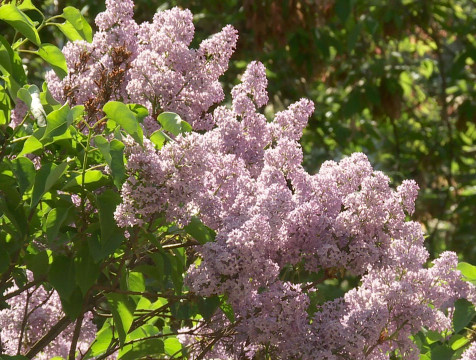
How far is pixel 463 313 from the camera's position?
8.19 ft

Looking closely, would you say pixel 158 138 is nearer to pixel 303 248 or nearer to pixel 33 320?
pixel 303 248

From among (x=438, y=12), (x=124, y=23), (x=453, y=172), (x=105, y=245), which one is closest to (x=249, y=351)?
(x=105, y=245)

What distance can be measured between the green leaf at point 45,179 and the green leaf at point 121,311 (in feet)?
1.25

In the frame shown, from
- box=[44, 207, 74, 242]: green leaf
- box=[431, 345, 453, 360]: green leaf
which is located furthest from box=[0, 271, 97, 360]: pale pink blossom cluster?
box=[431, 345, 453, 360]: green leaf

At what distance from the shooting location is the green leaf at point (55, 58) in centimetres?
221

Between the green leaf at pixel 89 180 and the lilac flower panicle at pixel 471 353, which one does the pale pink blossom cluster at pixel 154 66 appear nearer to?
the green leaf at pixel 89 180

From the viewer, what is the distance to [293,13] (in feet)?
22.3

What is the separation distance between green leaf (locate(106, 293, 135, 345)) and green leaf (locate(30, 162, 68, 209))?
380mm

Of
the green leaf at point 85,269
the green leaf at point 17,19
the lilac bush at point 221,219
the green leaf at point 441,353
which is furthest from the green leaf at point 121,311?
the green leaf at point 441,353

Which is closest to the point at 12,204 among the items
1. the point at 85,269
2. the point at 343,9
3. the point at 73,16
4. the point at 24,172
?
the point at 24,172

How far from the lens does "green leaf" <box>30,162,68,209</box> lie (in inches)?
70.0

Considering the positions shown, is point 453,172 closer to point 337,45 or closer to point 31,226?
point 337,45

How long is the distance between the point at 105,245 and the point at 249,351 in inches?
22.5

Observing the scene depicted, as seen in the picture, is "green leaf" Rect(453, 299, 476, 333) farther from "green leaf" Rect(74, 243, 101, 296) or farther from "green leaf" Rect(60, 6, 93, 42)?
"green leaf" Rect(60, 6, 93, 42)
